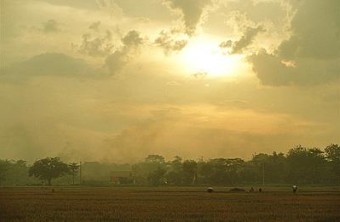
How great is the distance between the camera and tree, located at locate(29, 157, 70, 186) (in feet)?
596

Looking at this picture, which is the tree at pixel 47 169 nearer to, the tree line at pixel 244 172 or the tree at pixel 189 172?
the tree line at pixel 244 172

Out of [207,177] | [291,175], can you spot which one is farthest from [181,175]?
[291,175]

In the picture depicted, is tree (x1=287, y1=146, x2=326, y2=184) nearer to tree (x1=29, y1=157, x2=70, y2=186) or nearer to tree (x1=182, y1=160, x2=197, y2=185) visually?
tree (x1=182, y1=160, x2=197, y2=185)

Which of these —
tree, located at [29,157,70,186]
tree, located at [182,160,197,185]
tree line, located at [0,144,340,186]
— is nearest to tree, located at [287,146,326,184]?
tree line, located at [0,144,340,186]

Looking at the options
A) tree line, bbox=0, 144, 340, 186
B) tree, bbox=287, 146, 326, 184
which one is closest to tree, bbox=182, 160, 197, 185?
tree line, bbox=0, 144, 340, 186

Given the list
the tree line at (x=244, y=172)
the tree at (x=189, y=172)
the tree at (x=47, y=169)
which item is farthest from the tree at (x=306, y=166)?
the tree at (x=47, y=169)

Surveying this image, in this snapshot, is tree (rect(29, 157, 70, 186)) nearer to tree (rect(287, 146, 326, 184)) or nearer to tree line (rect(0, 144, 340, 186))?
tree line (rect(0, 144, 340, 186))

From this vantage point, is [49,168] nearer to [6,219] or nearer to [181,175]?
[181,175]

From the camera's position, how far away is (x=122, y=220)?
116ft

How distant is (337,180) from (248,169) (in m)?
28.1

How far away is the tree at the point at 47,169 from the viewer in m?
182

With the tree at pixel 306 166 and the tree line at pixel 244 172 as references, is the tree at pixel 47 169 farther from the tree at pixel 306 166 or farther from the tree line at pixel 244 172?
the tree at pixel 306 166

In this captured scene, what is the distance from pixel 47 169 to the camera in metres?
182

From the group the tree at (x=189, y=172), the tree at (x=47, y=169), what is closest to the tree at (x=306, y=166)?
the tree at (x=189, y=172)
